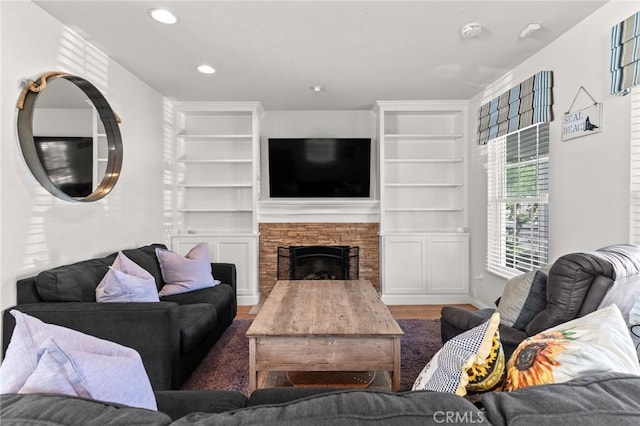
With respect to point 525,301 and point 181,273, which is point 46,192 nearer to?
point 181,273

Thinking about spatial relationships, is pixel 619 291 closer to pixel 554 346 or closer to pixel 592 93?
pixel 554 346

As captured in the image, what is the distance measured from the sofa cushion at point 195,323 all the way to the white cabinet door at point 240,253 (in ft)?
5.15

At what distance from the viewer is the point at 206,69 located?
3283 millimetres

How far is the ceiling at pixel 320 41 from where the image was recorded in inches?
90.3

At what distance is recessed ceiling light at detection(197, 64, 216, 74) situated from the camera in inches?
127

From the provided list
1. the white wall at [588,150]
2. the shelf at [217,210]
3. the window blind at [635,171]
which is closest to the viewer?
the window blind at [635,171]

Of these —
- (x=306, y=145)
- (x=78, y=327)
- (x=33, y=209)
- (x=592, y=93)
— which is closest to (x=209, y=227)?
(x=306, y=145)

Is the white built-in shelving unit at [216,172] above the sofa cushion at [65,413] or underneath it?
above

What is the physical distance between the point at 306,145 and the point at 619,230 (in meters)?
3.32

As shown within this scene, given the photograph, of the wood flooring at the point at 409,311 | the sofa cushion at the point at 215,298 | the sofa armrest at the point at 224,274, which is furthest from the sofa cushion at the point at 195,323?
the wood flooring at the point at 409,311

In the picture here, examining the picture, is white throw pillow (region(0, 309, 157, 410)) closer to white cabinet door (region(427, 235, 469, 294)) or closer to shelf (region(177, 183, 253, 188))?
shelf (region(177, 183, 253, 188))

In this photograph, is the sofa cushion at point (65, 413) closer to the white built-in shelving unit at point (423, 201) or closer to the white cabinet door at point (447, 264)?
the white built-in shelving unit at point (423, 201)

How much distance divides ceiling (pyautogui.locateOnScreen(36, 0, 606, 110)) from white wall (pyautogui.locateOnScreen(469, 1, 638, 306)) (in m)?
0.13

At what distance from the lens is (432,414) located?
61 cm
